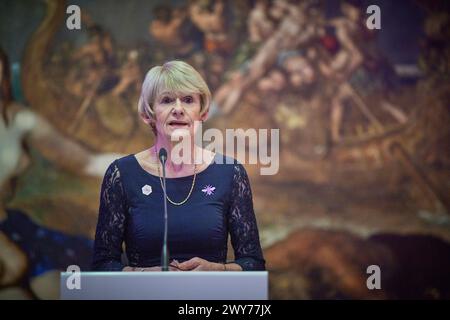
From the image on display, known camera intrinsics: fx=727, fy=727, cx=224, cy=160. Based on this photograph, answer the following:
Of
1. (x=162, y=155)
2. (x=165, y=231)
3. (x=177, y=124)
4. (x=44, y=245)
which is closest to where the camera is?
(x=165, y=231)

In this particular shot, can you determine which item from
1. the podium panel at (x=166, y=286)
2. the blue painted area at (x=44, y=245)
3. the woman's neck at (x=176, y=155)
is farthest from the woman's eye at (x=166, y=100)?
the blue painted area at (x=44, y=245)

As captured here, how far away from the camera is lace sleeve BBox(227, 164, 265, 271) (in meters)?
3.38

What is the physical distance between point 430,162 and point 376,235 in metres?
0.80

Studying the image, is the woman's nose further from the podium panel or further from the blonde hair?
the podium panel

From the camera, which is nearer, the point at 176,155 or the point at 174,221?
the point at 174,221

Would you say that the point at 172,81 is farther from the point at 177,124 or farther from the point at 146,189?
the point at 146,189

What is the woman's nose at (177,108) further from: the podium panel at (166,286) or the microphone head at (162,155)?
the podium panel at (166,286)

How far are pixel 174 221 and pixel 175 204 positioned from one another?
0.09 m

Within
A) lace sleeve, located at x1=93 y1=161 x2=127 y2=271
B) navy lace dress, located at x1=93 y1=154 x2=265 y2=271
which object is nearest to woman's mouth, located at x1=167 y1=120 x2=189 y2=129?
navy lace dress, located at x1=93 y1=154 x2=265 y2=271

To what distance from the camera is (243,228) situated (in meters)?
3.41

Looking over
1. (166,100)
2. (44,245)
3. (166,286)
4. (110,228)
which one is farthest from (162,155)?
(44,245)

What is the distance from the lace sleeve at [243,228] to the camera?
338cm

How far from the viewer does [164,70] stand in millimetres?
3395

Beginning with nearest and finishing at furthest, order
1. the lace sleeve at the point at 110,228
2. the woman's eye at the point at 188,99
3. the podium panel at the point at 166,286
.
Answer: the podium panel at the point at 166,286
the lace sleeve at the point at 110,228
the woman's eye at the point at 188,99
